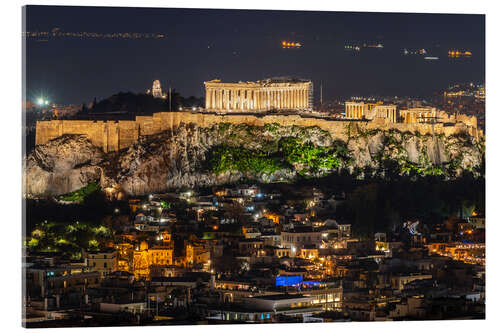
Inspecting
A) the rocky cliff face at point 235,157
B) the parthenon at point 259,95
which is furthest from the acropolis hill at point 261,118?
the rocky cliff face at point 235,157

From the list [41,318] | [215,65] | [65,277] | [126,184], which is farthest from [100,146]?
[41,318]

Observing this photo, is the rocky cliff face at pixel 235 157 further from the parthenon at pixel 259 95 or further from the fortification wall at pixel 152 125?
the parthenon at pixel 259 95

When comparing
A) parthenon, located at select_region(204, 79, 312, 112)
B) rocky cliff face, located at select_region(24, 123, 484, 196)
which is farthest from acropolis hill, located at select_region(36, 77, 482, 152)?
rocky cliff face, located at select_region(24, 123, 484, 196)

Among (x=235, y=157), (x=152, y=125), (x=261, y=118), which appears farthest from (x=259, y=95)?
(x=152, y=125)

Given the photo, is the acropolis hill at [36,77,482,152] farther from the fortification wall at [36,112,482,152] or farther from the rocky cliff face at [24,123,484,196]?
the rocky cliff face at [24,123,484,196]

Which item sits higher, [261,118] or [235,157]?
[261,118]

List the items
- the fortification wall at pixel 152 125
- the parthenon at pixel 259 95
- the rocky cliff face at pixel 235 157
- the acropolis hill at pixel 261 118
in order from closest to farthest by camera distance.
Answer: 1. the parthenon at pixel 259 95
2. the acropolis hill at pixel 261 118
3. the fortification wall at pixel 152 125
4. the rocky cliff face at pixel 235 157

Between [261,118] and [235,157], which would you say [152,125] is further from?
[261,118]
